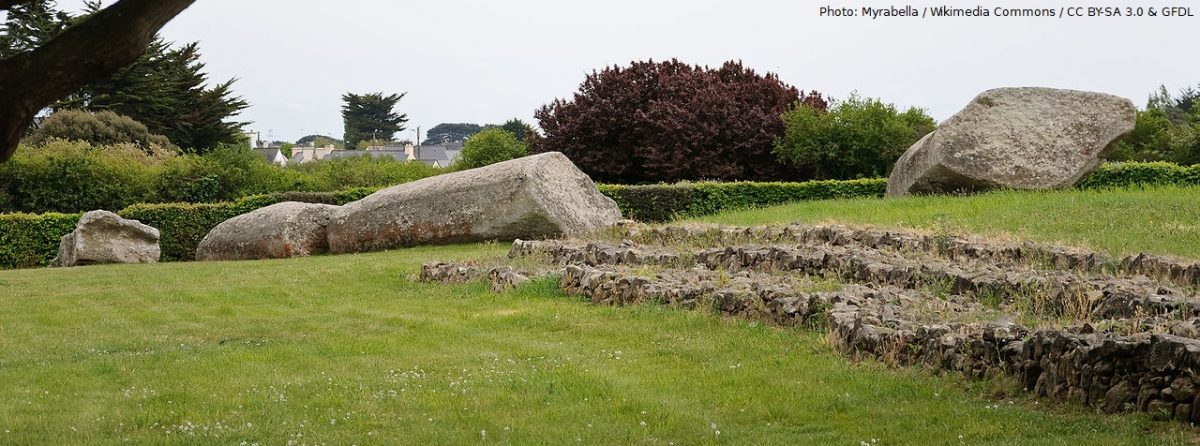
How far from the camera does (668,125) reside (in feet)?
114

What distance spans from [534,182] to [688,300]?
987 cm

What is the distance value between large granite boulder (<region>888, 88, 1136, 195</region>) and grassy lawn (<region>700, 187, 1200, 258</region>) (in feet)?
3.15

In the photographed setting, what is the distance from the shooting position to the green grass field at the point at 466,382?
6.48 metres

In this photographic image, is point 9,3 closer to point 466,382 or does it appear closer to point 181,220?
point 466,382

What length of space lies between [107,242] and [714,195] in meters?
14.1

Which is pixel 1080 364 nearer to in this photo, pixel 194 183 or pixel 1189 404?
pixel 1189 404

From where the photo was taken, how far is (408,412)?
7105 millimetres

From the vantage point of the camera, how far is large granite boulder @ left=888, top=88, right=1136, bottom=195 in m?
22.4

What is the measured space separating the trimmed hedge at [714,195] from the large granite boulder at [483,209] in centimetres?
391

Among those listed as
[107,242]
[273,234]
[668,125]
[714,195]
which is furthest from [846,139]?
[107,242]

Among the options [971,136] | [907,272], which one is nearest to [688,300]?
[907,272]

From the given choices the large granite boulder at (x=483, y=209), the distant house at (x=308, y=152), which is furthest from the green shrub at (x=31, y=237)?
the distant house at (x=308, y=152)

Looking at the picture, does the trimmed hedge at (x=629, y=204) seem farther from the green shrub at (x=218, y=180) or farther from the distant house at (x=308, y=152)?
the distant house at (x=308, y=152)

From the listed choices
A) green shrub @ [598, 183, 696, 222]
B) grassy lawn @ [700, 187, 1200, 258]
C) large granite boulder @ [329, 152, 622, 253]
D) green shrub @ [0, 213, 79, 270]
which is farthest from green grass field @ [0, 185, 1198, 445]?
green shrub @ [598, 183, 696, 222]
